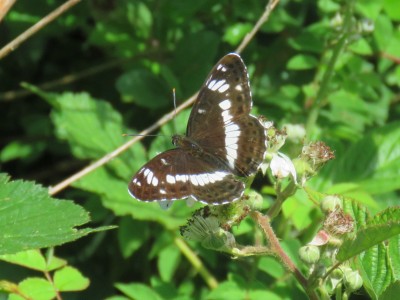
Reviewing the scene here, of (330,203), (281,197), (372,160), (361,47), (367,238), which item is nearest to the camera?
(367,238)

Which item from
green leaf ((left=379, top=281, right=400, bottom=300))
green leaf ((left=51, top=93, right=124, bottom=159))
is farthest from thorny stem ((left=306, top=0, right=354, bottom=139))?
green leaf ((left=379, top=281, right=400, bottom=300))

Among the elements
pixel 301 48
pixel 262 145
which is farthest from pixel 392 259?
pixel 301 48

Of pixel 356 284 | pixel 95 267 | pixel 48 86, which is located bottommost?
pixel 95 267

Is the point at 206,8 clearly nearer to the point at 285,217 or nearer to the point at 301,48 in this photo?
the point at 301,48

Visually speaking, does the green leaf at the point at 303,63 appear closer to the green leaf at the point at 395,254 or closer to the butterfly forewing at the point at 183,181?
the butterfly forewing at the point at 183,181

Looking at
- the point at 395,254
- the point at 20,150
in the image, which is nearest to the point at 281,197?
the point at 395,254

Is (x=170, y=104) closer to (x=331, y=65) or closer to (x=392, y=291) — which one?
(x=331, y=65)

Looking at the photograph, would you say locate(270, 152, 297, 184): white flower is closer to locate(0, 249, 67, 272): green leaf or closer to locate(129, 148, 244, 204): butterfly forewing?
locate(129, 148, 244, 204): butterfly forewing
